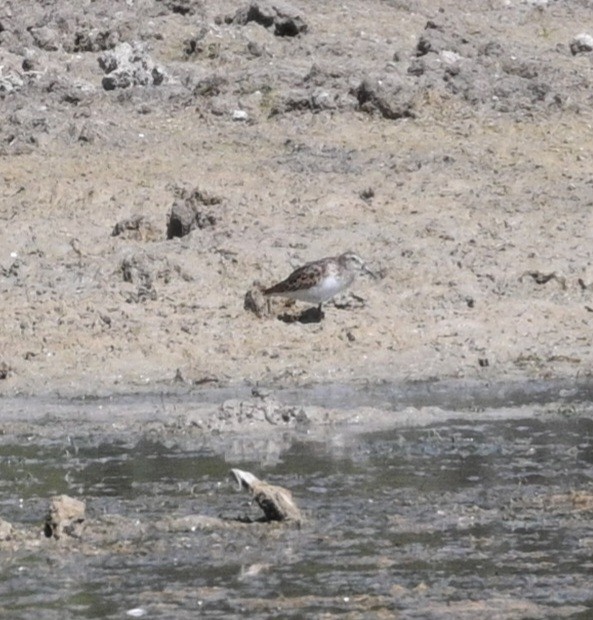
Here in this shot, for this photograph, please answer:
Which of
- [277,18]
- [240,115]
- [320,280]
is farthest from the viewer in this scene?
[277,18]

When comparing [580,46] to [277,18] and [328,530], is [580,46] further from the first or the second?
[328,530]

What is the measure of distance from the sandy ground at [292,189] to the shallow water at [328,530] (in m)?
1.86

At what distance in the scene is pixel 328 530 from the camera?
27.4ft

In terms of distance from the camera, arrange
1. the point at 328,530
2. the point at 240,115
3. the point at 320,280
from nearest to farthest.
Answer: the point at 328,530
the point at 320,280
the point at 240,115

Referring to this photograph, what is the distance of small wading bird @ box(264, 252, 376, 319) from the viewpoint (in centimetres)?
1246

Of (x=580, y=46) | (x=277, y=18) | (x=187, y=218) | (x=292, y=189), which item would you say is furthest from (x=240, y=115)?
(x=580, y=46)

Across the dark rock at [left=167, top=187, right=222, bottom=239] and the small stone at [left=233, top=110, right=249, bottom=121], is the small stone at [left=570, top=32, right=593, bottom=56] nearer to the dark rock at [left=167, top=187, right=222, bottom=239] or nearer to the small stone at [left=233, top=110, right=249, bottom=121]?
the small stone at [left=233, top=110, right=249, bottom=121]

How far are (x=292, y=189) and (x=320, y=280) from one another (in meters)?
2.57

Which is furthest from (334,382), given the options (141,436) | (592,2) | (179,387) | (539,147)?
(592,2)

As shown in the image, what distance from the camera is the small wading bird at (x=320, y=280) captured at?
12.5m

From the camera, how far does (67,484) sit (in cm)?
946

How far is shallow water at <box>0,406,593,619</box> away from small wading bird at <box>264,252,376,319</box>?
190 cm

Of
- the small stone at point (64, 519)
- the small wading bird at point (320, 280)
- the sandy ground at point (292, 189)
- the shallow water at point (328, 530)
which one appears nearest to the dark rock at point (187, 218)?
the sandy ground at point (292, 189)

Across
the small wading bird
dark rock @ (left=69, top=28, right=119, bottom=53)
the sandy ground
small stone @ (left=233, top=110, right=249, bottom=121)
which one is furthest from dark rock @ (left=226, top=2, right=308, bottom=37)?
the small wading bird
